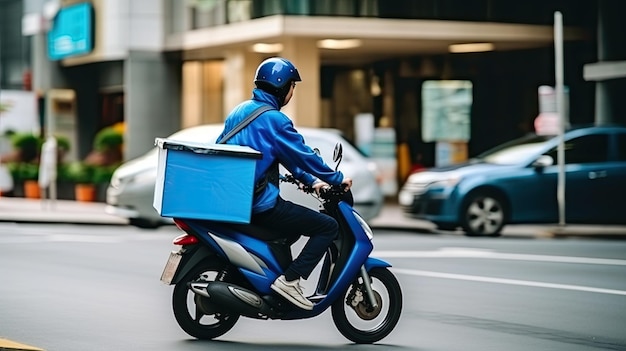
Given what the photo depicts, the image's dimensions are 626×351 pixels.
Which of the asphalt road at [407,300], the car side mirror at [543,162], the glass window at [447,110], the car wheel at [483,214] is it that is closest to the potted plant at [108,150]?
the glass window at [447,110]

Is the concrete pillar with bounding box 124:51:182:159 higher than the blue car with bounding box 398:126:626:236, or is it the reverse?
the concrete pillar with bounding box 124:51:182:159

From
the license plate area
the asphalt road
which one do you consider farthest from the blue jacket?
the asphalt road

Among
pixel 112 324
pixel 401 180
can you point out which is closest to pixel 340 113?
pixel 401 180

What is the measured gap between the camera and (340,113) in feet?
119

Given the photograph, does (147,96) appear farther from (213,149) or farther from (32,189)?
(213,149)

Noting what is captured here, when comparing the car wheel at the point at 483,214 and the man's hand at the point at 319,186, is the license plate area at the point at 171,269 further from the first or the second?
A: the car wheel at the point at 483,214

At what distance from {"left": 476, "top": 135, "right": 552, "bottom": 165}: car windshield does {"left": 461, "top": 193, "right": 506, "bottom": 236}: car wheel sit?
2.21ft

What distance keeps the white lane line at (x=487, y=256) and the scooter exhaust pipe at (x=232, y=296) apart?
8.03m

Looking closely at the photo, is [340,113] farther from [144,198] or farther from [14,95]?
[144,198]

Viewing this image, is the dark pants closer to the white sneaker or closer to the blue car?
the white sneaker

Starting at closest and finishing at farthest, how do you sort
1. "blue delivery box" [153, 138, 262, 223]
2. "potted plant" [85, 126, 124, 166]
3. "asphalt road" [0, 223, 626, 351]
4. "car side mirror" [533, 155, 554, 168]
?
"blue delivery box" [153, 138, 262, 223]
"asphalt road" [0, 223, 626, 351]
"car side mirror" [533, 155, 554, 168]
"potted plant" [85, 126, 124, 166]

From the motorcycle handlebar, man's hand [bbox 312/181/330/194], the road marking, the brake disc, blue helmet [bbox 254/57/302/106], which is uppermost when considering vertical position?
blue helmet [bbox 254/57/302/106]

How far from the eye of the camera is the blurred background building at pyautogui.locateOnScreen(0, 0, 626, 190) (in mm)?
29484

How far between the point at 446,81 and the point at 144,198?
1383 centimetres
